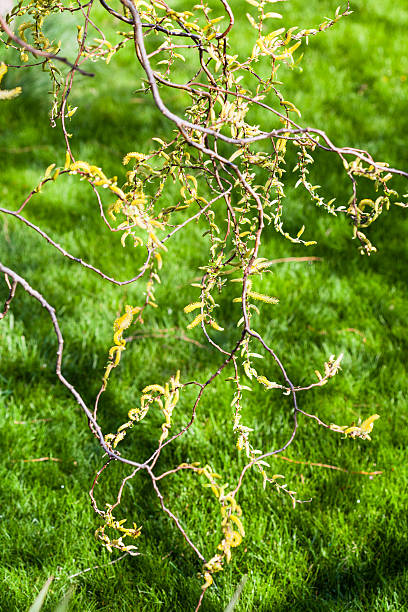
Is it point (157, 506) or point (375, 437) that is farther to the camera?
point (375, 437)

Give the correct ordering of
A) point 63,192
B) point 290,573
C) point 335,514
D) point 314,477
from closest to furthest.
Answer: point 290,573, point 335,514, point 314,477, point 63,192

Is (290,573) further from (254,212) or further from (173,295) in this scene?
(254,212)

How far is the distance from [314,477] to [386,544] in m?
0.33

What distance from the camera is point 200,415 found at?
2.39 m

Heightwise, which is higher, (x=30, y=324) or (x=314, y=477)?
(x=30, y=324)

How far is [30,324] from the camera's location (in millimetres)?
2812

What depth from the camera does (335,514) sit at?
203cm

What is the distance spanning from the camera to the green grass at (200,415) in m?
1.86

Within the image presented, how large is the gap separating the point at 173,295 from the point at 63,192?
1190mm

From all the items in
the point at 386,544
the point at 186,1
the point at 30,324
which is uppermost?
the point at 186,1

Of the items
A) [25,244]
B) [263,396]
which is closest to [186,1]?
[25,244]

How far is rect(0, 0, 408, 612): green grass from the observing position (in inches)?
73.3

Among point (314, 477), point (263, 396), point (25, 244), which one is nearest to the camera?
point (314, 477)

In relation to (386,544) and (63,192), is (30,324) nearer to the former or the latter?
(63,192)
